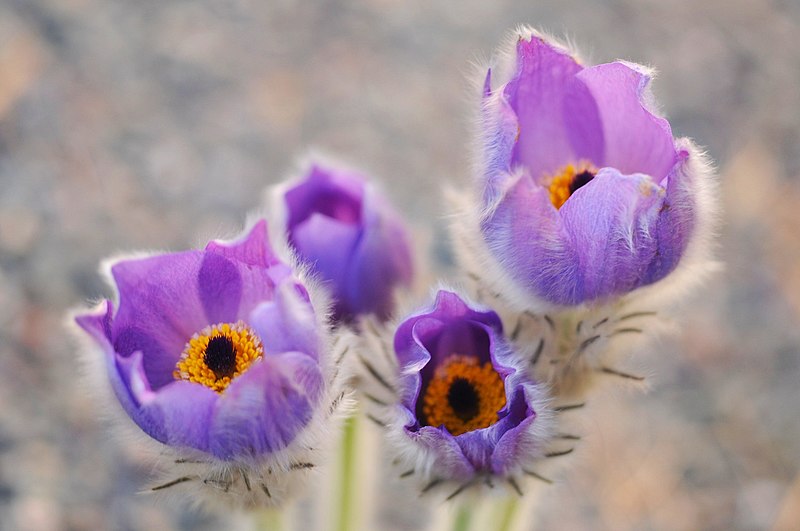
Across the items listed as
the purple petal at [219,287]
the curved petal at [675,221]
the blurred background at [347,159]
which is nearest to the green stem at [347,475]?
the purple petal at [219,287]

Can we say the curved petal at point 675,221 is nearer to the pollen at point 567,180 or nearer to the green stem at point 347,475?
the pollen at point 567,180

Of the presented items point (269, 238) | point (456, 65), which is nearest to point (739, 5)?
point (456, 65)

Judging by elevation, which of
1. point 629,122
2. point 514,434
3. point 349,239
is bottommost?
point 514,434

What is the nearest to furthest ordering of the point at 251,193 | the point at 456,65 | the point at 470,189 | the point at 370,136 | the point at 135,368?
1. the point at 135,368
2. the point at 470,189
3. the point at 251,193
4. the point at 370,136
5. the point at 456,65

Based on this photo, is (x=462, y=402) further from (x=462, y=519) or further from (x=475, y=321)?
(x=462, y=519)

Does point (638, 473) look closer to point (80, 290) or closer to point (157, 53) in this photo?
point (80, 290)

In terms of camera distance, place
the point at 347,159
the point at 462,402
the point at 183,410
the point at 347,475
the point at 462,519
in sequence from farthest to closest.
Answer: the point at 347,159
the point at 347,475
the point at 462,519
the point at 462,402
the point at 183,410

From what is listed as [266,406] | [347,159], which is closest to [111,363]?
[266,406]
